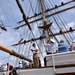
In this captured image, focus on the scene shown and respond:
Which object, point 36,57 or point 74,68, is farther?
point 36,57

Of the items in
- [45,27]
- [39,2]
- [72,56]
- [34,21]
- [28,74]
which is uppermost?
[39,2]

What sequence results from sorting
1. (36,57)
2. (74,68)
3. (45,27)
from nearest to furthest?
1. (74,68)
2. (36,57)
3. (45,27)

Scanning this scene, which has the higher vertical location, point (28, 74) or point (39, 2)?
point (39, 2)

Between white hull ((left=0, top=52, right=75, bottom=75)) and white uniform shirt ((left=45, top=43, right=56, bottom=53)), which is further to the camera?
white uniform shirt ((left=45, top=43, right=56, bottom=53))

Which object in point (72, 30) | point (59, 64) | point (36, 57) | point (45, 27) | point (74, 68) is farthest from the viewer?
point (72, 30)

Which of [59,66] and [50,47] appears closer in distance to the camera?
[59,66]

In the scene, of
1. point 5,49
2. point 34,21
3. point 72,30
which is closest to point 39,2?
A: point 34,21

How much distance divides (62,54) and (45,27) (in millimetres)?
14709

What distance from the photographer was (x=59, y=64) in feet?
28.2

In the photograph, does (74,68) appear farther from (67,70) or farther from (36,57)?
(36,57)

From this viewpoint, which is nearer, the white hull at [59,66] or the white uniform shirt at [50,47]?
the white hull at [59,66]

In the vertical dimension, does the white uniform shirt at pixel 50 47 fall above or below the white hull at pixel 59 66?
above

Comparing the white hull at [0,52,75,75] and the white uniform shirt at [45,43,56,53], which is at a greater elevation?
the white uniform shirt at [45,43,56,53]

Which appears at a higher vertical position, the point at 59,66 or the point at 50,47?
the point at 50,47
